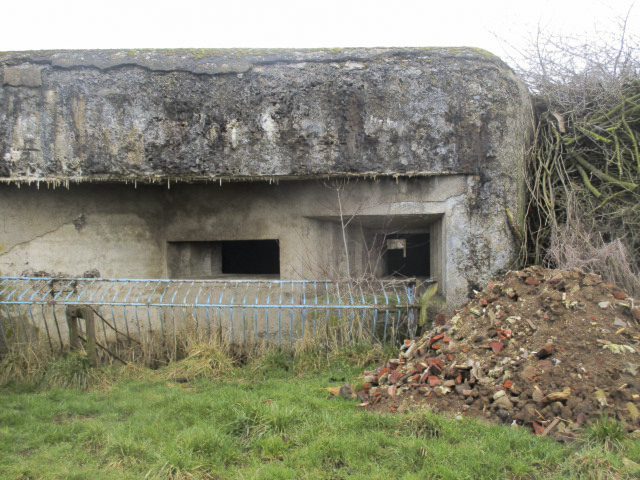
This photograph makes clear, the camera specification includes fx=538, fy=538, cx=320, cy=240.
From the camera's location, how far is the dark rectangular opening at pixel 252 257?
753 centimetres

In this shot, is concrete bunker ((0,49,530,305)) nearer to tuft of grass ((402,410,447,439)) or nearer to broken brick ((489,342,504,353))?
broken brick ((489,342,504,353))

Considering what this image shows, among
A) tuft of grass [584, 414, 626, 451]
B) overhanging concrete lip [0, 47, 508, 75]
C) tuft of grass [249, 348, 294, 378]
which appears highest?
overhanging concrete lip [0, 47, 508, 75]

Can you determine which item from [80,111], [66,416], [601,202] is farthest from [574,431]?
[80,111]

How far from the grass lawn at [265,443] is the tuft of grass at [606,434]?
0.01 metres

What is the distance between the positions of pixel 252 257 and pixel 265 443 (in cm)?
473

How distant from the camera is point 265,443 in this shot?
3.14m

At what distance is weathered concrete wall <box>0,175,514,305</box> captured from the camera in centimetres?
522

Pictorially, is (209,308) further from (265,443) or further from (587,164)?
(587,164)

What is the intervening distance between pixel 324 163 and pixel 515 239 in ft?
6.34

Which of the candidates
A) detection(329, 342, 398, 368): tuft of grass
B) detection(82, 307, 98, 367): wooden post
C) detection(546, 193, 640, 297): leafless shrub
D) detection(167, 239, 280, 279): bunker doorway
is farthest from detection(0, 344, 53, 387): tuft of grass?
detection(546, 193, 640, 297): leafless shrub

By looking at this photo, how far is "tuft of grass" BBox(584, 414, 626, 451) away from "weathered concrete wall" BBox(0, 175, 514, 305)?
2.17 metres

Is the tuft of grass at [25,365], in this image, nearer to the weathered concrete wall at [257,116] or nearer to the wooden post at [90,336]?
the wooden post at [90,336]

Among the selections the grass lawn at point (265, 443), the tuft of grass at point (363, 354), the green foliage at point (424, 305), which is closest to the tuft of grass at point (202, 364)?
the grass lawn at point (265, 443)

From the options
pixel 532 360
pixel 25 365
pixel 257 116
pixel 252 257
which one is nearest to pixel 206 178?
pixel 257 116
